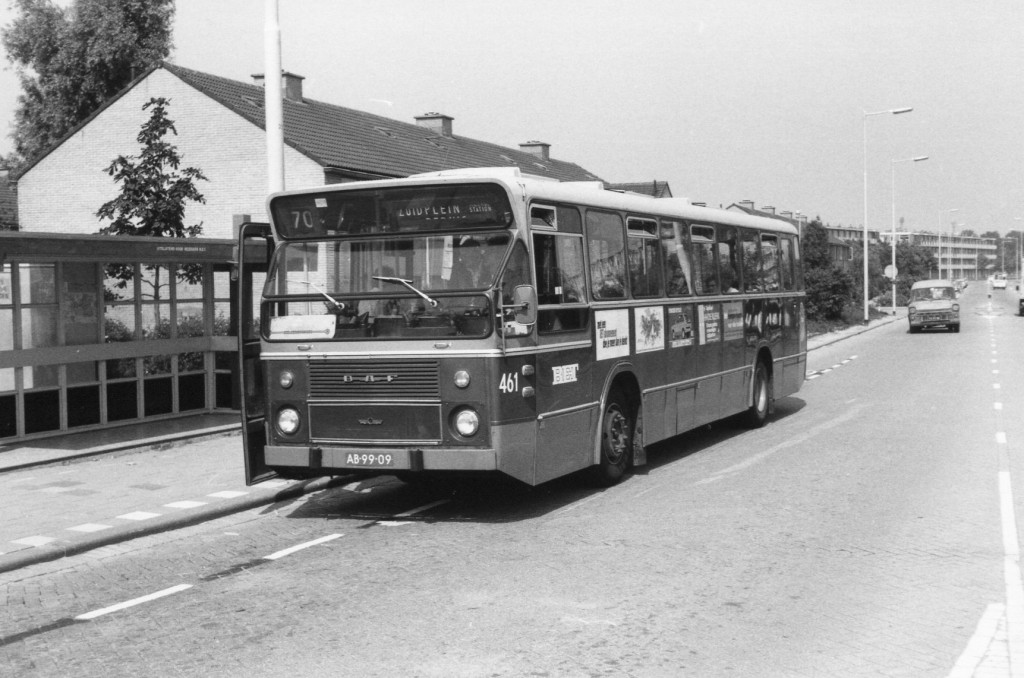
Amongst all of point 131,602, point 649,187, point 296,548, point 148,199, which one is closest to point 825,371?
point 148,199

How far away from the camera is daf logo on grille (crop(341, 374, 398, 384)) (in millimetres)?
8734

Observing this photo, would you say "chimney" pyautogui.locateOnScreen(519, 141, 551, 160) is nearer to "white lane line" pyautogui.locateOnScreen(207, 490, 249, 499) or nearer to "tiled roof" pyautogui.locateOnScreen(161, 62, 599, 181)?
"tiled roof" pyautogui.locateOnScreen(161, 62, 599, 181)

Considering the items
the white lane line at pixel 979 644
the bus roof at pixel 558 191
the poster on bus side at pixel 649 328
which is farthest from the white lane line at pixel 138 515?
the white lane line at pixel 979 644

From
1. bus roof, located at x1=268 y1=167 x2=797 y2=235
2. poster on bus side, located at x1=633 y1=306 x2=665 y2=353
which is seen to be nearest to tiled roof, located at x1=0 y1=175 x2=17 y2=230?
bus roof, located at x1=268 y1=167 x2=797 y2=235

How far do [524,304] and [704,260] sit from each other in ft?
17.1

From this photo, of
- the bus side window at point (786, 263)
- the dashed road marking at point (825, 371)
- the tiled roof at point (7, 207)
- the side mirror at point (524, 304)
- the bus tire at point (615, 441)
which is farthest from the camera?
the tiled roof at point (7, 207)

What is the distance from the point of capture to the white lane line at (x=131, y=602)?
6426 millimetres

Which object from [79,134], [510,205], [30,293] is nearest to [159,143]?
[30,293]

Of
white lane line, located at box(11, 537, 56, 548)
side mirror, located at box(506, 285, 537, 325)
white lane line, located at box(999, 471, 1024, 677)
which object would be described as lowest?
white lane line, located at box(999, 471, 1024, 677)

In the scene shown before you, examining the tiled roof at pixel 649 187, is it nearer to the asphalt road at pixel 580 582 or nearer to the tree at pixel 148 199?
the tree at pixel 148 199

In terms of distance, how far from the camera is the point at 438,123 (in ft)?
149

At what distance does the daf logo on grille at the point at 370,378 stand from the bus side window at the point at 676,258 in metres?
4.21

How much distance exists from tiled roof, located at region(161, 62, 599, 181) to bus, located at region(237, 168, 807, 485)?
1900 cm

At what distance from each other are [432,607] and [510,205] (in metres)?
A: 3.55
